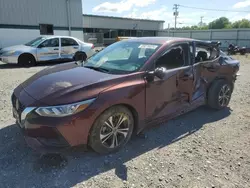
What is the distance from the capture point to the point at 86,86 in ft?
9.00

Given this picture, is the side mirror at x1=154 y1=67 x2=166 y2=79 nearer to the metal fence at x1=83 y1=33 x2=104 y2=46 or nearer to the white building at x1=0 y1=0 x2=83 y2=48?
the white building at x1=0 y1=0 x2=83 y2=48

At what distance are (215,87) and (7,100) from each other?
462cm

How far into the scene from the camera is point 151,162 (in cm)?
291

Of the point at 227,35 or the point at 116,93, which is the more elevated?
the point at 227,35

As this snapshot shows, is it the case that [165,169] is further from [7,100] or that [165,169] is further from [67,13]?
[67,13]

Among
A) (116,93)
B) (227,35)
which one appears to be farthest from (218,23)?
(116,93)

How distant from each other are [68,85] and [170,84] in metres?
1.59

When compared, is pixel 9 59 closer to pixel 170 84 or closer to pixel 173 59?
pixel 173 59

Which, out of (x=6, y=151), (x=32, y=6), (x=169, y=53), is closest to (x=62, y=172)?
(x=6, y=151)

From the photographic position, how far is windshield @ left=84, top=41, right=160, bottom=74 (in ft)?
10.8

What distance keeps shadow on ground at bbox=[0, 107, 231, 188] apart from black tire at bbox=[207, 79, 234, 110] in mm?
1053

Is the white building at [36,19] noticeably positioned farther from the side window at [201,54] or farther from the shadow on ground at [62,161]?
the side window at [201,54]

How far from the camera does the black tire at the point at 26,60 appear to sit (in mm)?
9938

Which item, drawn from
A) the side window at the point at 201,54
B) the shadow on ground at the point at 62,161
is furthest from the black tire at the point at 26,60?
the side window at the point at 201,54
